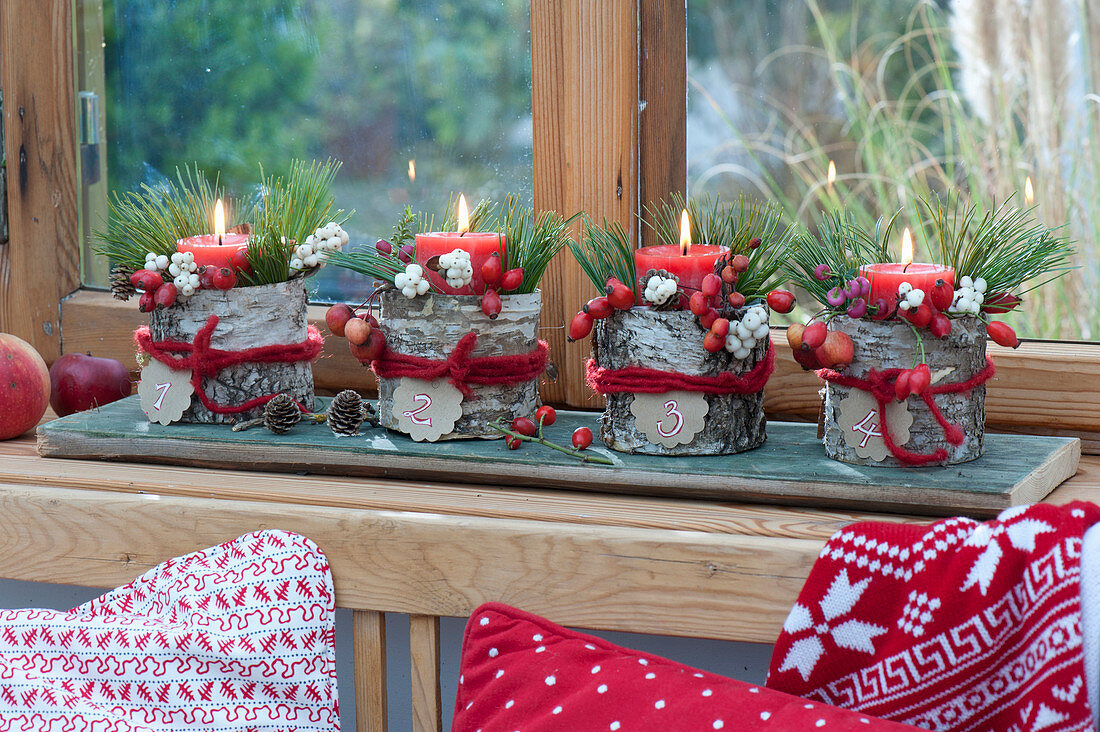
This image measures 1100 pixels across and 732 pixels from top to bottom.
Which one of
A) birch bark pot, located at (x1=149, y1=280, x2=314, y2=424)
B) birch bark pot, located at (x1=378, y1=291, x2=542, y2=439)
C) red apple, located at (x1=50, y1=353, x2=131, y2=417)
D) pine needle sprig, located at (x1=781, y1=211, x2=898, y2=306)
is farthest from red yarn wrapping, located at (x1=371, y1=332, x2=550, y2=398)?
red apple, located at (x1=50, y1=353, x2=131, y2=417)

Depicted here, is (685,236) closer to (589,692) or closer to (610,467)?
(610,467)

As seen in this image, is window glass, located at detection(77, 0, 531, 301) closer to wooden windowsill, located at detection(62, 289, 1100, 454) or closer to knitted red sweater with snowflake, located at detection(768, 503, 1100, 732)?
wooden windowsill, located at detection(62, 289, 1100, 454)

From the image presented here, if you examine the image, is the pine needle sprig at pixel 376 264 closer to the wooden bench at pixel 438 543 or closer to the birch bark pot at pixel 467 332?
the birch bark pot at pixel 467 332

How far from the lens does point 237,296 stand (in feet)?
2.94

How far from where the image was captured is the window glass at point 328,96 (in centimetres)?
106

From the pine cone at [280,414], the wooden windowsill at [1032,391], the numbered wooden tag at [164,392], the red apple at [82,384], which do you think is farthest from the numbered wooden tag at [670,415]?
the red apple at [82,384]

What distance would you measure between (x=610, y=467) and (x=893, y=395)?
8.6 inches

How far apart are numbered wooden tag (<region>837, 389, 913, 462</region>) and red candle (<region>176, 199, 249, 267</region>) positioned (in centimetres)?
54

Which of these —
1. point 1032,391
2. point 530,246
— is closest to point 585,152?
point 530,246

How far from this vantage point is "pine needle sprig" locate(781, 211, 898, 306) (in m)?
Result: 0.80

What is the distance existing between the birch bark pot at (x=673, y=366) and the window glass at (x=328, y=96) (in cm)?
31

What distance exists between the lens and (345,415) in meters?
0.90

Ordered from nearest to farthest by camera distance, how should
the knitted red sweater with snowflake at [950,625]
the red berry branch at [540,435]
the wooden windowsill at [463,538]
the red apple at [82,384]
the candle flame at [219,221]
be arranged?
the knitted red sweater with snowflake at [950,625], the wooden windowsill at [463,538], the red berry branch at [540,435], the candle flame at [219,221], the red apple at [82,384]

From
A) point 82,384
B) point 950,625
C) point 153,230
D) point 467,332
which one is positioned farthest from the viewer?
point 82,384
